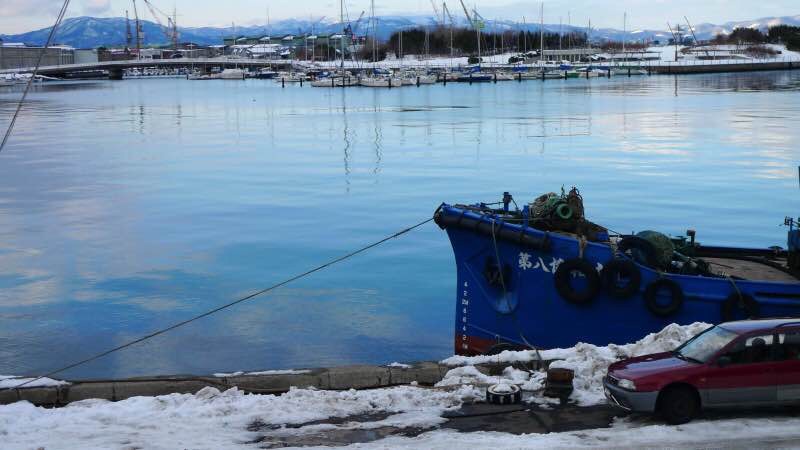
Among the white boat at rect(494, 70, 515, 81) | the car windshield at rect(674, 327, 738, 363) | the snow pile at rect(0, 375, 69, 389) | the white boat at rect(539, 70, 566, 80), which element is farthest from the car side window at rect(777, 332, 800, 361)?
the white boat at rect(539, 70, 566, 80)

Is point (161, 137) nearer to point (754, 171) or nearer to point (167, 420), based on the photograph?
Result: point (754, 171)

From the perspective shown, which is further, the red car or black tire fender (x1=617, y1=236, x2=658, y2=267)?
black tire fender (x1=617, y1=236, x2=658, y2=267)

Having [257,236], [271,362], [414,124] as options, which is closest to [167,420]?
Answer: [271,362]

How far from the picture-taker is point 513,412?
10906mm

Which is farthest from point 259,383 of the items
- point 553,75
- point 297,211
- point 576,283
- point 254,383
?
point 553,75

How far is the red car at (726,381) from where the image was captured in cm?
1001

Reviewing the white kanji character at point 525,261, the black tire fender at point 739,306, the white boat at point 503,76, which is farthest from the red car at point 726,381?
the white boat at point 503,76

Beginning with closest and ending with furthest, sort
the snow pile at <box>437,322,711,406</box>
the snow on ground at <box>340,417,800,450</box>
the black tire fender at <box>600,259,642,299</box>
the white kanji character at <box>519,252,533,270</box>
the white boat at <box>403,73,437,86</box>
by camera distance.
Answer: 1. the snow on ground at <box>340,417,800,450</box>
2. the snow pile at <box>437,322,711,406</box>
3. the black tire fender at <box>600,259,642,299</box>
4. the white kanji character at <box>519,252,533,270</box>
5. the white boat at <box>403,73,437,86</box>

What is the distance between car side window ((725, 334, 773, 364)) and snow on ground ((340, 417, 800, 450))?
2.20 ft

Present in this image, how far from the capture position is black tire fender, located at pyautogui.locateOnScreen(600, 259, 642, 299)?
14.4 meters

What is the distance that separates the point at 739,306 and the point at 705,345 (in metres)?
3.92

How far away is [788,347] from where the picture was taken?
10.2m

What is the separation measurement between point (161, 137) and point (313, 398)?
56.3 metres

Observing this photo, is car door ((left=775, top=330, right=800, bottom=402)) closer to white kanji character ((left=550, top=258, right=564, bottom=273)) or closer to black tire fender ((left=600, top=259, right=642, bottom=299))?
black tire fender ((left=600, top=259, right=642, bottom=299))
